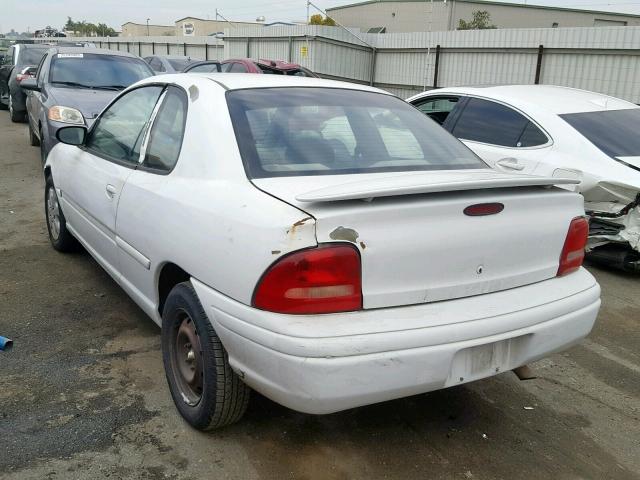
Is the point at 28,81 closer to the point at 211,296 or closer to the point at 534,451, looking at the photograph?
the point at 211,296

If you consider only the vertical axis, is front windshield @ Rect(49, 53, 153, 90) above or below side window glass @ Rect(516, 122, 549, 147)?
above

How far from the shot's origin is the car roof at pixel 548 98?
19.2ft

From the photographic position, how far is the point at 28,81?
359 inches

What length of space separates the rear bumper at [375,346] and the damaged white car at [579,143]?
287cm

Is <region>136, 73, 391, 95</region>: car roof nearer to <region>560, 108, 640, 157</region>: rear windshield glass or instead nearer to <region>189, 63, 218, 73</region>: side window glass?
<region>560, 108, 640, 157</region>: rear windshield glass

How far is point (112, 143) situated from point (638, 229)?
14.2 ft

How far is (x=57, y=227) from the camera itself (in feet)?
17.5

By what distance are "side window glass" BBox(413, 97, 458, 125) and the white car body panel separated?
508 millimetres

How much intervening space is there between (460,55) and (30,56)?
34.2ft

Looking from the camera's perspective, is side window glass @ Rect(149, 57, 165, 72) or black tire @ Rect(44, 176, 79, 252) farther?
side window glass @ Rect(149, 57, 165, 72)

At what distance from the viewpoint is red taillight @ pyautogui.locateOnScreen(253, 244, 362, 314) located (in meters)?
2.28

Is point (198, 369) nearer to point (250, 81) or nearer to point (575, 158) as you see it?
point (250, 81)

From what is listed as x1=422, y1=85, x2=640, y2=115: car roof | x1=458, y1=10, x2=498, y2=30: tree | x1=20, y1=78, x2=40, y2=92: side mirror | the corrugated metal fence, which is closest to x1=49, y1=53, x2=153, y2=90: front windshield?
x1=20, y1=78, x2=40, y2=92: side mirror

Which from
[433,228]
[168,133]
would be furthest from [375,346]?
[168,133]
